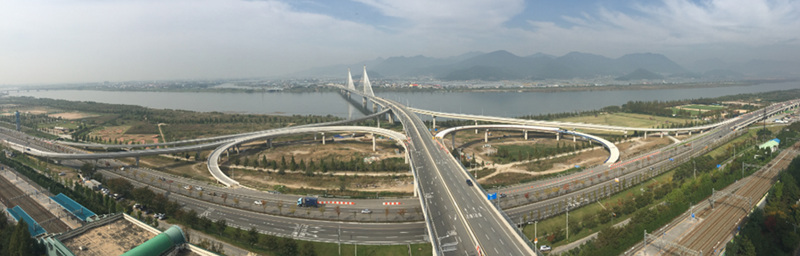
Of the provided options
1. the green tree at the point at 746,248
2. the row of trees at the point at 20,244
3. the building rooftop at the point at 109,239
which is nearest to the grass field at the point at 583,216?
the green tree at the point at 746,248

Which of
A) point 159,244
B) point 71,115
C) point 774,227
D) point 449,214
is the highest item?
point 71,115

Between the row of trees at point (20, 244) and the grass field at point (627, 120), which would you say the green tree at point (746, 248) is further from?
the grass field at point (627, 120)

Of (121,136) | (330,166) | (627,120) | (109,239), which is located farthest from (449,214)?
(627,120)

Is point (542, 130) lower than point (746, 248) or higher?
higher

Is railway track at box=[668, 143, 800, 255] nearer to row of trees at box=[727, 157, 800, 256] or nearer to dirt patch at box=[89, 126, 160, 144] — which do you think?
row of trees at box=[727, 157, 800, 256]

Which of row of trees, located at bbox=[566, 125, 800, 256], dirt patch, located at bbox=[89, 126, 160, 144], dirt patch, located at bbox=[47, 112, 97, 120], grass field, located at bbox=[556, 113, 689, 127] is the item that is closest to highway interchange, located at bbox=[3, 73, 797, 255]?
row of trees, located at bbox=[566, 125, 800, 256]

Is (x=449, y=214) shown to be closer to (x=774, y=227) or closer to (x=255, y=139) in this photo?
(x=774, y=227)

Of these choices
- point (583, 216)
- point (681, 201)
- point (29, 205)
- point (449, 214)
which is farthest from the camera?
point (29, 205)
